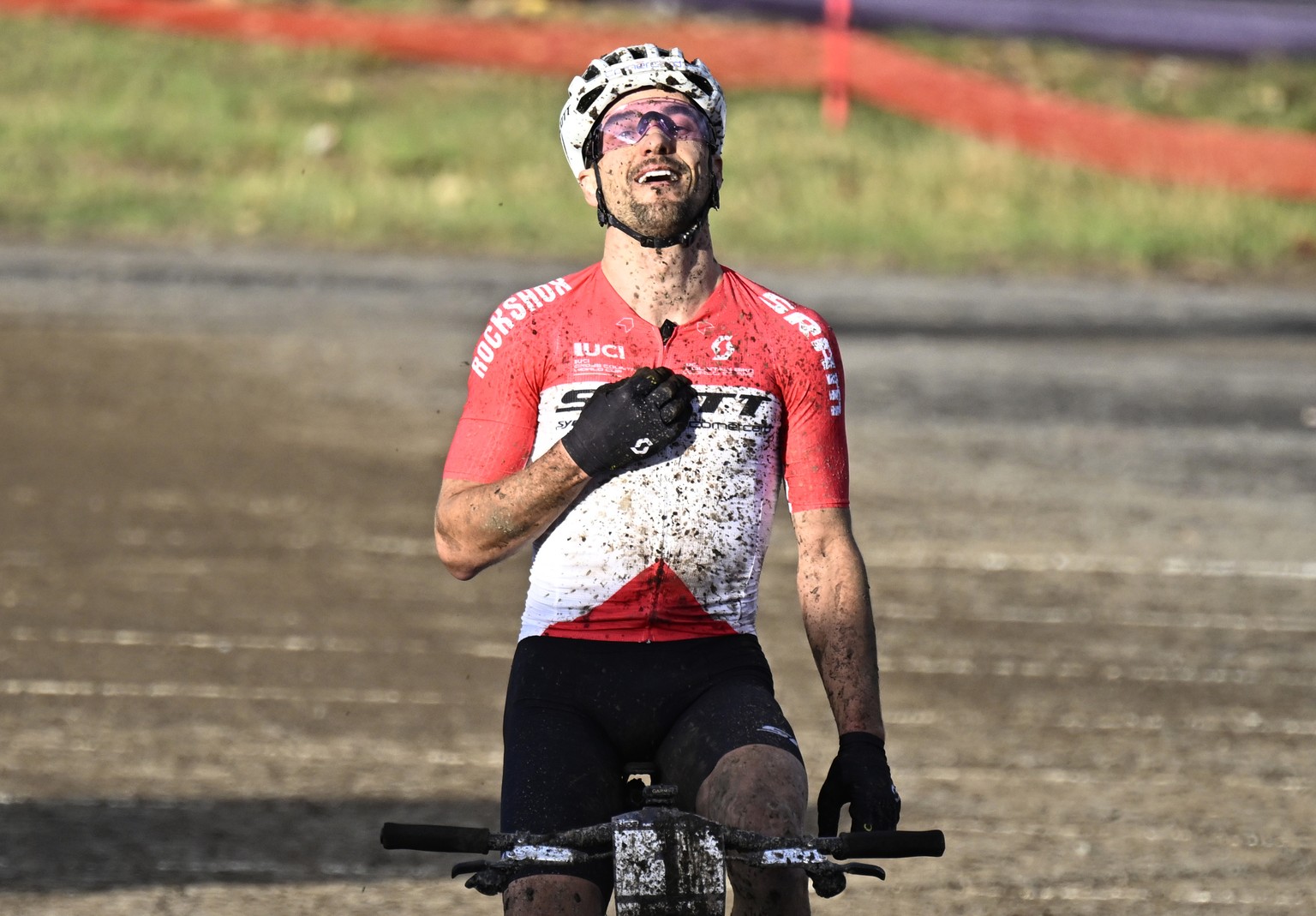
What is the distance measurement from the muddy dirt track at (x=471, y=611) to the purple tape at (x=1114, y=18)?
9.44m

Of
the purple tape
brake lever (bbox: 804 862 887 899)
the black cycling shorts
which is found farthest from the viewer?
the purple tape

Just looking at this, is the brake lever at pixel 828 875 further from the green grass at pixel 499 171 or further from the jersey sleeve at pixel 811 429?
the green grass at pixel 499 171

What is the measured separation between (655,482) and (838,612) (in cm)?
47

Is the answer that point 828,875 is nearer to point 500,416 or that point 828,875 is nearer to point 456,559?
point 456,559

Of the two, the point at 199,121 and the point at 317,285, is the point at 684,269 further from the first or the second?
the point at 199,121

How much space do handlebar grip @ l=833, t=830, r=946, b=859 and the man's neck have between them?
4.48 ft

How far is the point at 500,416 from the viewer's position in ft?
15.0

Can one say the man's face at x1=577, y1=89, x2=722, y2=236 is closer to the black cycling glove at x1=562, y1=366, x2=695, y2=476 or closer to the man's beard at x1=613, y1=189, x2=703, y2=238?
the man's beard at x1=613, y1=189, x2=703, y2=238

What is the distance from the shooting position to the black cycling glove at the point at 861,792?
405cm

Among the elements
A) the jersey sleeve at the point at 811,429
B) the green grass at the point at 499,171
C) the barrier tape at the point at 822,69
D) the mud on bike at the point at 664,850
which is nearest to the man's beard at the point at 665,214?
the jersey sleeve at the point at 811,429

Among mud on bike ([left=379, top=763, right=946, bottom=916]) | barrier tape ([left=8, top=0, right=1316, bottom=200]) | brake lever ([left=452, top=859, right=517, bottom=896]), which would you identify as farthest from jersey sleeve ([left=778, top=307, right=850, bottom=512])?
barrier tape ([left=8, top=0, right=1316, bottom=200])

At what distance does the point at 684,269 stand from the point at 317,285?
16085 mm

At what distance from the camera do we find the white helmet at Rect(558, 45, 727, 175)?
4590 millimetres

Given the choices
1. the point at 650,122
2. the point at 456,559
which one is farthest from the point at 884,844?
the point at 650,122
